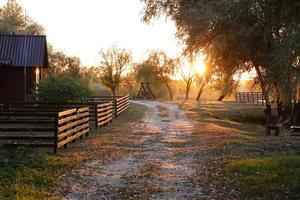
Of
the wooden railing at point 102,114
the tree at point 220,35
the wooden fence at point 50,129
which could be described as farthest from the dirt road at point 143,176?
the wooden railing at point 102,114

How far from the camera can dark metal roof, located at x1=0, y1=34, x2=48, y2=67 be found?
105 feet

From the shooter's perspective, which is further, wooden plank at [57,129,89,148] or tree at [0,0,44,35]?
tree at [0,0,44,35]

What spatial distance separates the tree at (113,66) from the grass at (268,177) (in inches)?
2681

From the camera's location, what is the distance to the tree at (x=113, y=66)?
79.4 meters

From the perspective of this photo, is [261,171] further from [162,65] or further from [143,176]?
[162,65]

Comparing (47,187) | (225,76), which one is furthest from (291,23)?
(225,76)

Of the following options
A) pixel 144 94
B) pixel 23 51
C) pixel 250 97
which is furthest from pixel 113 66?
pixel 23 51

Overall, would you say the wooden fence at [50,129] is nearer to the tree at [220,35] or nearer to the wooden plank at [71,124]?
the wooden plank at [71,124]

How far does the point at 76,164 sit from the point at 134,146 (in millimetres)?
4522

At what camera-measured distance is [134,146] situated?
638 inches

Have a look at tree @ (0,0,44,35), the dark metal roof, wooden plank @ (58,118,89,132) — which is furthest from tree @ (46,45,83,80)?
wooden plank @ (58,118,89,132)

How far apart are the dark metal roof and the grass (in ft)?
75.3

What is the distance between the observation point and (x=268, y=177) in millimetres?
9789

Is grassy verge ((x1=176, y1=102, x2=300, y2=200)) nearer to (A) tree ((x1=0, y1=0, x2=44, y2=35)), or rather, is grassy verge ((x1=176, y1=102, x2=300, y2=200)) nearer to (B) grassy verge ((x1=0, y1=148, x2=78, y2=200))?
(B) grassy verge ((x1=0, y1=148, x2=78, y2=200))
